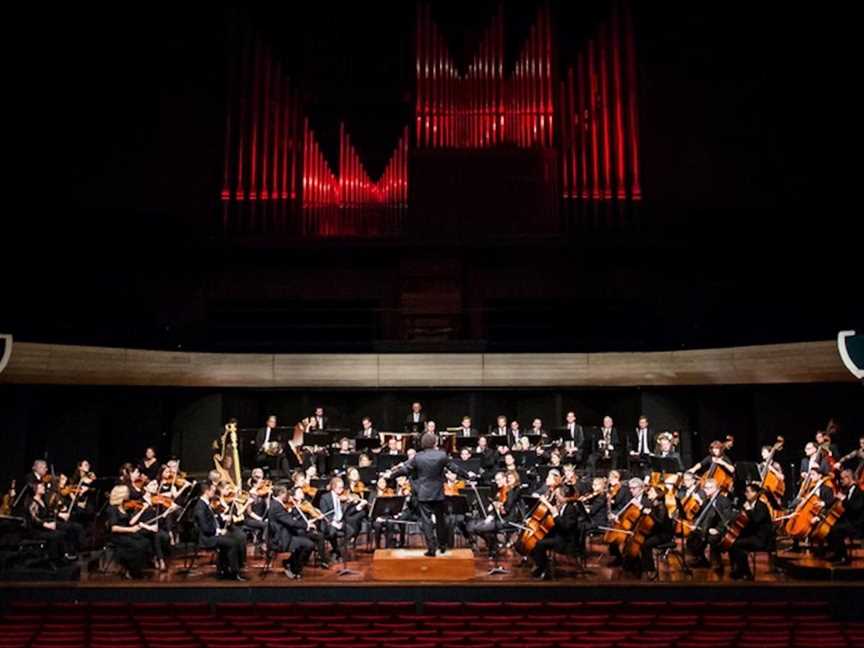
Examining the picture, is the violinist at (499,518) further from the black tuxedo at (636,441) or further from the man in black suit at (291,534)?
the black tuxedo at (636,441)

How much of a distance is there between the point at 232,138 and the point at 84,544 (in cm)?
842

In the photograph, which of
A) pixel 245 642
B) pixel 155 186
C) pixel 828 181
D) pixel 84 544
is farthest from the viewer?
pixel 155 186

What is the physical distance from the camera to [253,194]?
15953 millimetres

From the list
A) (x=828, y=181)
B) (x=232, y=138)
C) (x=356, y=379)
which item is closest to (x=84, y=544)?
(x=356, y=379)

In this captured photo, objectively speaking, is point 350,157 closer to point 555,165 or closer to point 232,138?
point 232,138

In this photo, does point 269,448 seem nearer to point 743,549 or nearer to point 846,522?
point 743,549

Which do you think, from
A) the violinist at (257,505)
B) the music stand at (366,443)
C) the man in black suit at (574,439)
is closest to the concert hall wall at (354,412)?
the man in black suit at (574,439)

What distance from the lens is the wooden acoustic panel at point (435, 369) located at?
14.8 m

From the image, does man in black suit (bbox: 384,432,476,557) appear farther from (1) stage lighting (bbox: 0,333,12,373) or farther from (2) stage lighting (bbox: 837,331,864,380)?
(2) stage lighting (bbox: 837,331,864,380)

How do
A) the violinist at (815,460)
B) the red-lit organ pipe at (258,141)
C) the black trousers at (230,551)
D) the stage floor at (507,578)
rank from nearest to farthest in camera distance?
1. the stage floor at (507,578)
2. the black trousers at (230,551)
3. the violinist at (815,460)
4. the red-lit organ pipe at (258,141)

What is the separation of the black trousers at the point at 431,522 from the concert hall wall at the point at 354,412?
6822mm

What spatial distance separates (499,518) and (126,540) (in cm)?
440

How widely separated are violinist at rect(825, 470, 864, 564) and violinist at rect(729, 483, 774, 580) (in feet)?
2.77

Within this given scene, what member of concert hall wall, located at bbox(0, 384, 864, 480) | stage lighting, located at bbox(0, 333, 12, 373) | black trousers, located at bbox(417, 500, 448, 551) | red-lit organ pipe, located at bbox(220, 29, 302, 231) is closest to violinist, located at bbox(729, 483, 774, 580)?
black trousers, located at bbox(417, 500, 448, 551)
